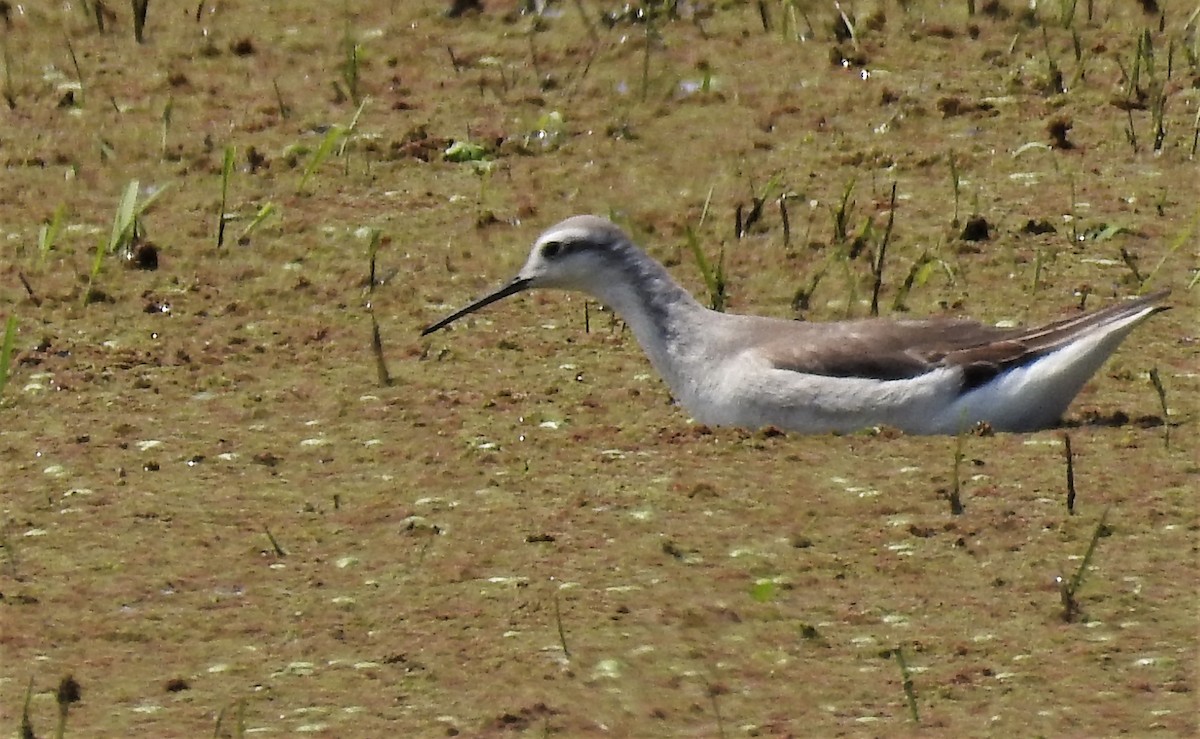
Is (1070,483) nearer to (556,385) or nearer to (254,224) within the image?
(556,385)

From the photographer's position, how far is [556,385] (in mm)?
9672

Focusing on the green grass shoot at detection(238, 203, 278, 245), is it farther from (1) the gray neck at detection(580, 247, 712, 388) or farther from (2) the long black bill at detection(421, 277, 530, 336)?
(1) the gray neck at detection(580, 247, 712, 388)

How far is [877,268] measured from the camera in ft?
34.7

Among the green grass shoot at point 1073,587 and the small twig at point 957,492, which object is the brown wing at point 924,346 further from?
the green grass shoot at point 1073,587

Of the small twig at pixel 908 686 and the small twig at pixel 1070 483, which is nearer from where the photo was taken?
the small twig at pixel 908 686

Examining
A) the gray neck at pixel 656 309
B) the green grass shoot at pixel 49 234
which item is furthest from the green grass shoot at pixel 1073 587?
the green grass shoot at pixel 49 234

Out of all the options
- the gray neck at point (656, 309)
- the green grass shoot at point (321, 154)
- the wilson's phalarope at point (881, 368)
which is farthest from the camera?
the green grass shoot at point (321, 154)

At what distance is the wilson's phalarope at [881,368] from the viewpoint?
8.93 meters

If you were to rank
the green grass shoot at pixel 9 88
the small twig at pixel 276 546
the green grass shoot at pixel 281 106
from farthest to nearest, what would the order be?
the green grass shoot at pixel 9 88, the green grass shoot at pixel 281 106, the small twig at pixel 276 546

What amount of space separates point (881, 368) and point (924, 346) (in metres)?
0.21

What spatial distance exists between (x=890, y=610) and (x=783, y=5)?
703 centimetres

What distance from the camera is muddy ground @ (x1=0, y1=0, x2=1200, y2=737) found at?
6887 mm

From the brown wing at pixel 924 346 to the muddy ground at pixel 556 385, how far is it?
290 millimetres

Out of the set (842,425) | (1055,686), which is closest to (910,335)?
(842,425)
